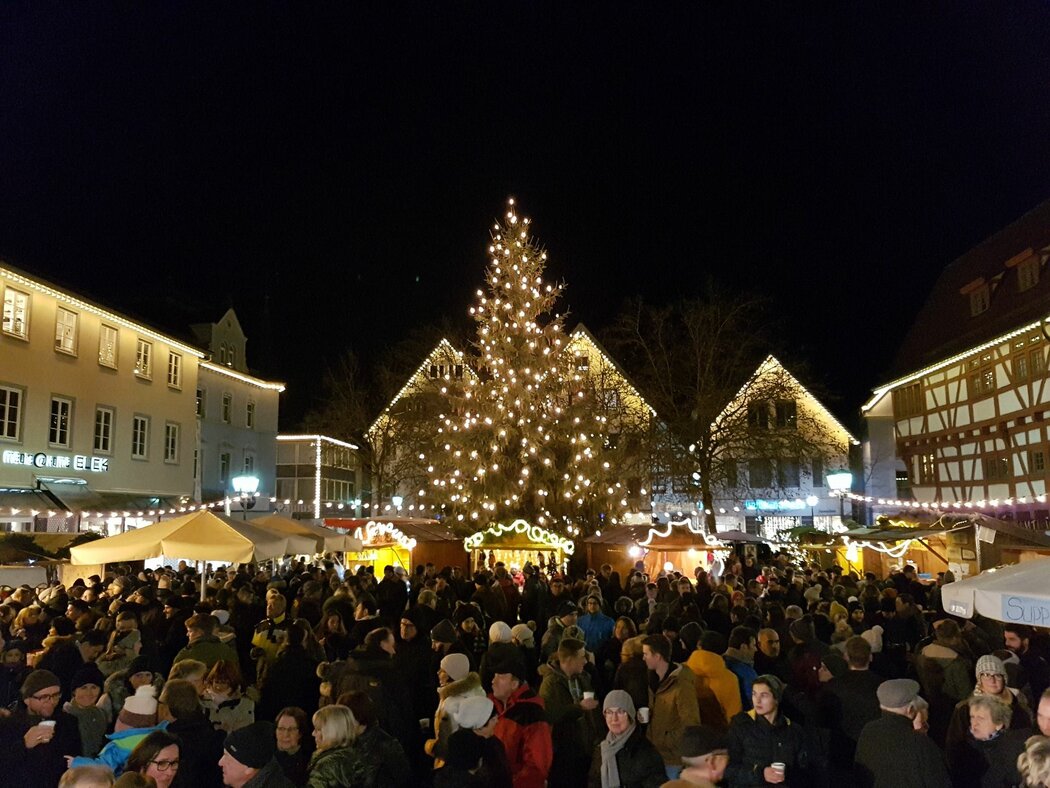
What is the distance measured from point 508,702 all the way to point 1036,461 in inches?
950

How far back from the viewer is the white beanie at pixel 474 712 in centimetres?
498

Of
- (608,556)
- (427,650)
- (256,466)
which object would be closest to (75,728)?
(427,650)

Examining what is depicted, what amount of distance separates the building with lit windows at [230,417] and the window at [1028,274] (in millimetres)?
29239

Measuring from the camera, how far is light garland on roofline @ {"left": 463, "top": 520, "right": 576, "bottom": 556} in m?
23.1

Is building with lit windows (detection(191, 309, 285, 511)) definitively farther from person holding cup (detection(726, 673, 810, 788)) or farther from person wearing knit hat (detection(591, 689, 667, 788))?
person holding cup (detection(726, 673, 810, 788))

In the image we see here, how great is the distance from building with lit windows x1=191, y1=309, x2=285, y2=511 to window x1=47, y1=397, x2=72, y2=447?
325 inches

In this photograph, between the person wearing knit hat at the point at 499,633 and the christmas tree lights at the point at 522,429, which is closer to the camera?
the person wearing knit hat at the point at 499,633

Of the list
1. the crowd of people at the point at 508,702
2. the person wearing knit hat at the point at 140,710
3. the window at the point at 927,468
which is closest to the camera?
the crowd of people at the point at 508,702

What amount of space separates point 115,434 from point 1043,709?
2913 centimetres

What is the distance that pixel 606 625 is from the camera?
10.3m

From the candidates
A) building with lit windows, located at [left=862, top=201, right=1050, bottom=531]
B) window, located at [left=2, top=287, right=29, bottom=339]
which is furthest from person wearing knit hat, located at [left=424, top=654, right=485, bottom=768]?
window, located at [left=2, top=287, right=29, bottom=339]

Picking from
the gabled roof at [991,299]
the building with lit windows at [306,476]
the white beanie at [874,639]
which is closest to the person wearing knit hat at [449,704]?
the white beanie at [874,639]

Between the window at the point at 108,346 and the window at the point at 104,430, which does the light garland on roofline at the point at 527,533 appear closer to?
the window at the point at 104,430

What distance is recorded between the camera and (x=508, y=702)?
6.14m
